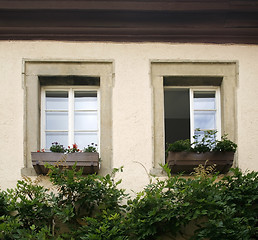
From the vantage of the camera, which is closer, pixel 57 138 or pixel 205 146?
pixel 205 146

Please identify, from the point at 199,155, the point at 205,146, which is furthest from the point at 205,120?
the point at 199,155

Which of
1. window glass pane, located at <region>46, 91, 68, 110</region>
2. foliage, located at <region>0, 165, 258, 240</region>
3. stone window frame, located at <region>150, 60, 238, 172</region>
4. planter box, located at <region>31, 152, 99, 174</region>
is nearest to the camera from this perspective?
foliage, located at <region>0, 165, 258, 240</region>

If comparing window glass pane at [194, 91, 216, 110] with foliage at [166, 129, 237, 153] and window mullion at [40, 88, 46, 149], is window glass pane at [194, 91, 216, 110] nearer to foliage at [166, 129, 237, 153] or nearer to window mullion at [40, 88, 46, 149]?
foliage at [166, 129, 237, 153]

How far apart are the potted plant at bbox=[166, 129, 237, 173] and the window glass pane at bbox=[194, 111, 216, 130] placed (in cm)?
69

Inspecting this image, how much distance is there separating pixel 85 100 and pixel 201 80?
1895 millimetres

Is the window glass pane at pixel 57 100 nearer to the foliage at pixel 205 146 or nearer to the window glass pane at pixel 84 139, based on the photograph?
the window glass pane at pixel 84 139

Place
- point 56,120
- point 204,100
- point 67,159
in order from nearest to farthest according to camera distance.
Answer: point 67,159
point 56,120
point 204,100

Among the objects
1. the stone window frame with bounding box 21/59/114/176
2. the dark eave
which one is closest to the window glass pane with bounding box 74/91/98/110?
the stone window frame with bounding box 21/59/114/176

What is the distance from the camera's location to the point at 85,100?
9.93m

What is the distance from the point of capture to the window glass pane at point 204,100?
10.0m

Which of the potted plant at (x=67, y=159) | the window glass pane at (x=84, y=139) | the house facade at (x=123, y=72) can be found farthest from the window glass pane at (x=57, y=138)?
the potted plant at (x=67, y=159)

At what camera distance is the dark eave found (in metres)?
9.63

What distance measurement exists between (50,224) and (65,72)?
2406 mm

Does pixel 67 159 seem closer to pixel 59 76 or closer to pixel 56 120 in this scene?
pixel 56 120
